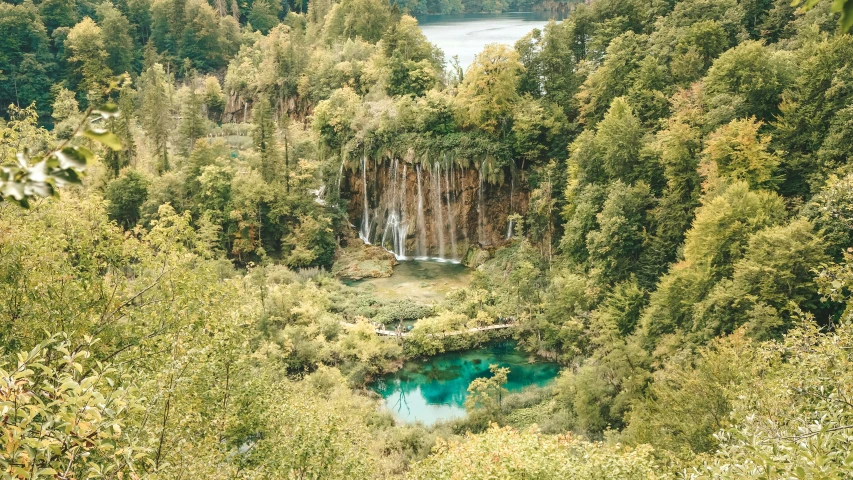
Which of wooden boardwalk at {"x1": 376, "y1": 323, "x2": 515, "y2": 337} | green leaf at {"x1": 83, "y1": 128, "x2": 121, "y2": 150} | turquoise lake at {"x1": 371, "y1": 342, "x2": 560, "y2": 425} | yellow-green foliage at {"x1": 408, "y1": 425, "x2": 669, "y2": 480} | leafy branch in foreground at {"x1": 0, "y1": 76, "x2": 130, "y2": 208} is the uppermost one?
green leaf at {"x1": 83, "y1": 128, "x2": 121, "y2": 150}

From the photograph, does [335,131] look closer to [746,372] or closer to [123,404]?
[746,372]

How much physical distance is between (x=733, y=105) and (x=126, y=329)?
20.1m

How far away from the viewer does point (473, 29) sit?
228 ft

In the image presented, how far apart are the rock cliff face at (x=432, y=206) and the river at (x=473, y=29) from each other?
60.6 feet

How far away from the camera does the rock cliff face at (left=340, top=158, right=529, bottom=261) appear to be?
32594 millimetres

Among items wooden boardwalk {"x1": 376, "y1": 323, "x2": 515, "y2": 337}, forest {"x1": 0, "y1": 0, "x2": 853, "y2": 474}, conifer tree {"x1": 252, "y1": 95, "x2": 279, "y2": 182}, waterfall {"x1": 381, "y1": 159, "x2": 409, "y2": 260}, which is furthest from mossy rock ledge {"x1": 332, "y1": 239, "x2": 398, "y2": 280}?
wooden boardwalk {"x1": 376, "y1": 323, "x2": 515, "y2": 337}

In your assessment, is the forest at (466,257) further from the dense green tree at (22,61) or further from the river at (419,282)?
the dense green tree at (22,61)

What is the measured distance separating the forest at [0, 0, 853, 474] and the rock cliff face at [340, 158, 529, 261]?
143 millimetres

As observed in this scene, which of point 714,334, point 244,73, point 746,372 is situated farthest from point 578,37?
point 244,73

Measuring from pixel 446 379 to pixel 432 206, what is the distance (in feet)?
40.4

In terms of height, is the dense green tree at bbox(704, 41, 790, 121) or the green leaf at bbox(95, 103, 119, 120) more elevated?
the green leaf at bbox(95, 103, 119, 120)

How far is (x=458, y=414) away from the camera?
21.1 m

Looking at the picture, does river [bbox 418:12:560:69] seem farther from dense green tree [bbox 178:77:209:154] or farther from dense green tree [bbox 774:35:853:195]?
dense green tree [bbox 774:35:853:195]

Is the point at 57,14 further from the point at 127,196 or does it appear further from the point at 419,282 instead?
the point at 419,282
